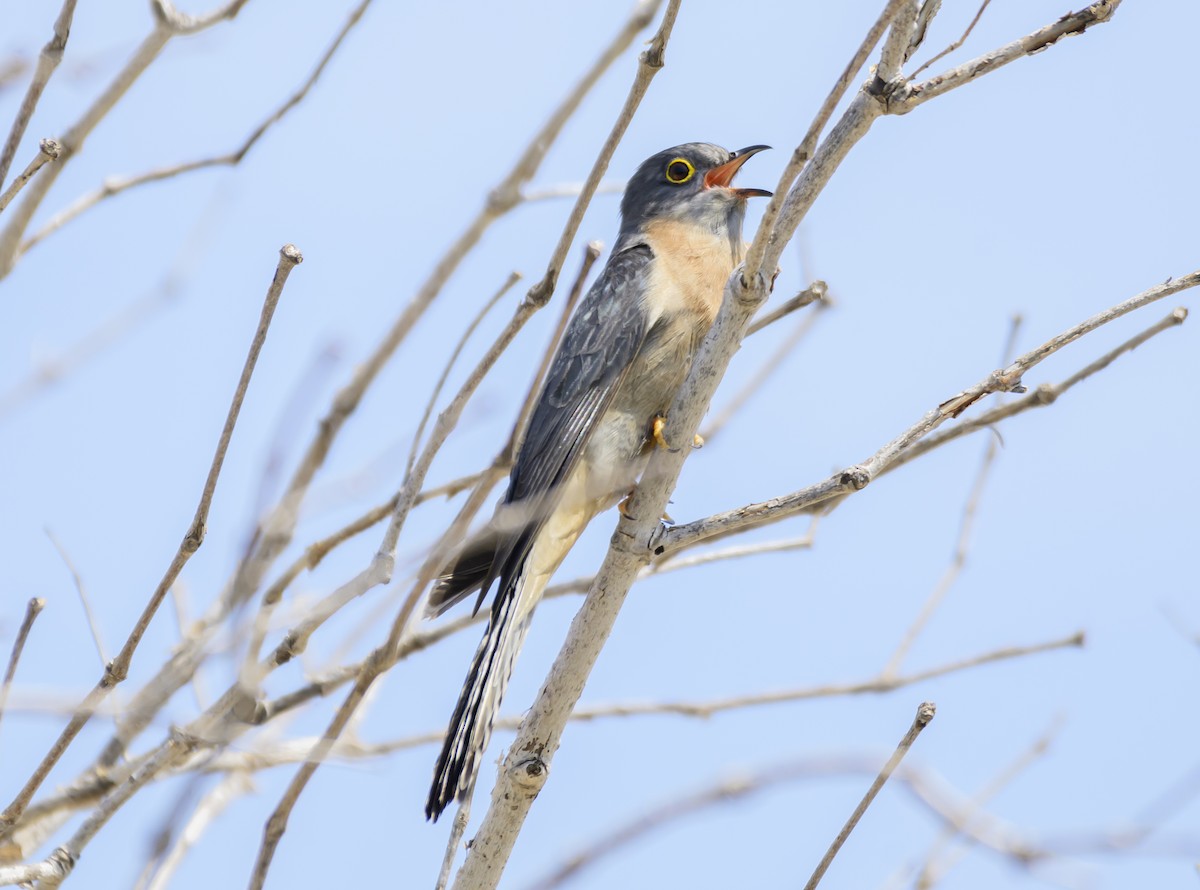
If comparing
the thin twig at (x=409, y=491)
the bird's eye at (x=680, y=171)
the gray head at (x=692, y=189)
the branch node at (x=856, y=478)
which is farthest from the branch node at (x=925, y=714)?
the bird's eye at (x=680, y=171)

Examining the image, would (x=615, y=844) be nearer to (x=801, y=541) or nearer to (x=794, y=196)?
(x=794, y=196)

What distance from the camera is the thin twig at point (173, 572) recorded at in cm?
259

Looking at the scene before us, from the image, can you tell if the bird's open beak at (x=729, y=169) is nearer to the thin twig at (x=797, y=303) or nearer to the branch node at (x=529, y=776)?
the thin twig at (x=797, y=303)

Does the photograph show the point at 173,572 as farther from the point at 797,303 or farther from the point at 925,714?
the point at 797,303

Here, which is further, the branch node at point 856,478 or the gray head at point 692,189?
the gray head at point 692,189

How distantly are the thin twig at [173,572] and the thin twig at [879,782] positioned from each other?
1.53 metres

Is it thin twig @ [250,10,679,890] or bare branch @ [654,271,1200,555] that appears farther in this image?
bare branch @ [654,271,1200,555]

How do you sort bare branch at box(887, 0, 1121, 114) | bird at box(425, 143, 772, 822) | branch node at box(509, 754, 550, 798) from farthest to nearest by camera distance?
1. bird at box(425, 143, 772, 822)
2. branch node at box(509, 754, 550, 798)
3. bare branch at box(887, 0, 1121, 114)

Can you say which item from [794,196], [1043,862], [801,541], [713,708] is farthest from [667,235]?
[1043,862]

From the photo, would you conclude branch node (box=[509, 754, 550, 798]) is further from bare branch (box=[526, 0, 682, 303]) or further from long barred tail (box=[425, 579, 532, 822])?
bare branch (box=[526, 0, 682, 303])

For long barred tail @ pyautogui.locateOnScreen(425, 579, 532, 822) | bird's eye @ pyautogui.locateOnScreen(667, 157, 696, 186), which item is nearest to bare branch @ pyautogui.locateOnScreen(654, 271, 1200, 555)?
long barred tail @ pyautogui.locateOnScreen(425, 579, 532, 822)

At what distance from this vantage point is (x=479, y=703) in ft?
14.2

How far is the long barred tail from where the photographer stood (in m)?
4.03

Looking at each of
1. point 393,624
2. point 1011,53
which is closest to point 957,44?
point 1011,53
